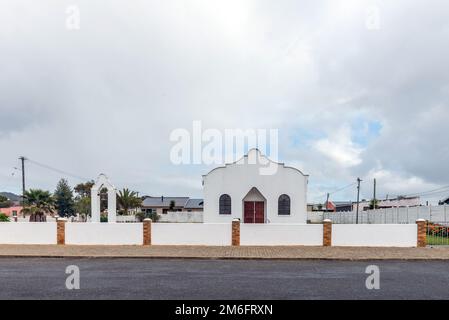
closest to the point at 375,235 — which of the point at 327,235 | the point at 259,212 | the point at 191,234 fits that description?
the point at 327,235

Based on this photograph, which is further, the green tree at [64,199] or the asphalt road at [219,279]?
the green tree at [64,199]

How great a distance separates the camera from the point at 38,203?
150 feet

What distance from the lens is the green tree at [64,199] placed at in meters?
84.9

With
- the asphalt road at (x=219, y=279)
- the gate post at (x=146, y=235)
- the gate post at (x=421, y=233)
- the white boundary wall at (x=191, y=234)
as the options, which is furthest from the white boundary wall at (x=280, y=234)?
the asphalt road at (x=219, y=279)

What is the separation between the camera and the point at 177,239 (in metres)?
20.0

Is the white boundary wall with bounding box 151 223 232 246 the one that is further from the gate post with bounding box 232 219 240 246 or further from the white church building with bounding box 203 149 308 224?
the white church building with bounding box 203 149 308 224

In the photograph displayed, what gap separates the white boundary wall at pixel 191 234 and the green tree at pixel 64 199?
6743 centimetres

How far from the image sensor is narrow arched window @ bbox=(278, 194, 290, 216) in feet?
105

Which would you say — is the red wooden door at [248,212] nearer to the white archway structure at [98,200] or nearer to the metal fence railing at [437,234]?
the white archway structure at [98,200]

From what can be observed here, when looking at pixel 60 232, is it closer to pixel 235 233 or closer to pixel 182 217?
pixel 235 233

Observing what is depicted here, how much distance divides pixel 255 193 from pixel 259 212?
1.40 metres

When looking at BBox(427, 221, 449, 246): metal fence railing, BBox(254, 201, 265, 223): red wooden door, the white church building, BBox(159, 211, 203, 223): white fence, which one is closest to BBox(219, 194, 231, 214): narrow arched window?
the white church building
